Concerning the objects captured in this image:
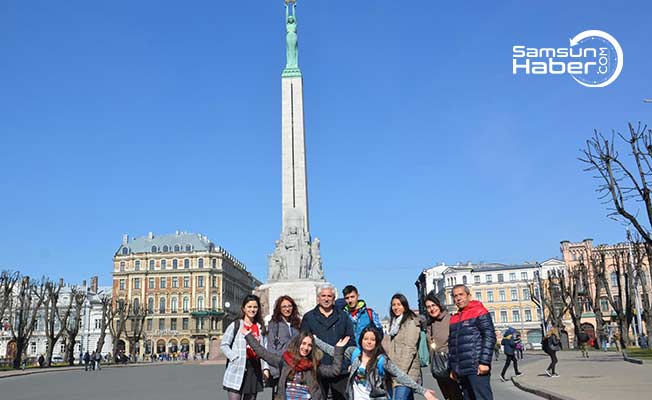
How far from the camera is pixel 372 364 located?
22.5 ft

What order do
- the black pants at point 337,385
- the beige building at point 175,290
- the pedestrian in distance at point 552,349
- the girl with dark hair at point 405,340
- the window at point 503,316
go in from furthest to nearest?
the beige building at point 175,290
the window at point 503,316
the pedestrian in distance at point 552,349
the girl with dark hair at point 405,340
the black pants at point 337,385

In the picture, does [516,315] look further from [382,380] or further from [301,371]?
[301,371]

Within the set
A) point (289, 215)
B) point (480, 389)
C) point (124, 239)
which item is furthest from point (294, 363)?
point (124, 239)

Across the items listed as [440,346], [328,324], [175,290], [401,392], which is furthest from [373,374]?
[175,290]

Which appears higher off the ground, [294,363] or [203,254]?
[203,254]

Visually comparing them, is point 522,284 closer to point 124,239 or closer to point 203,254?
point 203,254

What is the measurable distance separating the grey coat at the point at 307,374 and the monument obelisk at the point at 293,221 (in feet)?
98.2

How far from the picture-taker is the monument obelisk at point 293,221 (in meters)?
39.2

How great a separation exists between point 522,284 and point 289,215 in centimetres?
5150

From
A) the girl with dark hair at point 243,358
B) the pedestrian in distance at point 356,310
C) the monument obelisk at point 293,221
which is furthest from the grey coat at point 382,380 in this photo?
the monument obelisk at point 293,221

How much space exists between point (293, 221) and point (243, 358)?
112 ft

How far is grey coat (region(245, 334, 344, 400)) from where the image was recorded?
22.5ft

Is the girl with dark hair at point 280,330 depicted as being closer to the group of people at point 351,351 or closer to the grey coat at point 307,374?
the group of people at point 351,351

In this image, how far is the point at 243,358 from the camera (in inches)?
316
